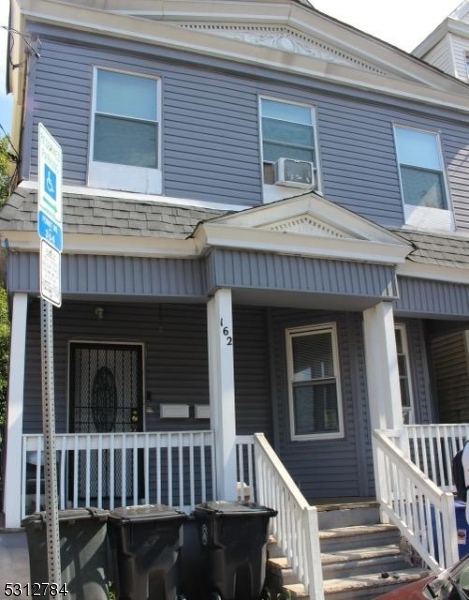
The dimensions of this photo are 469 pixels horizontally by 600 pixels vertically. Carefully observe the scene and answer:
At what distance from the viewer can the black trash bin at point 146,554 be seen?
16.8ft

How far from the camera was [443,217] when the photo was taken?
385 inches

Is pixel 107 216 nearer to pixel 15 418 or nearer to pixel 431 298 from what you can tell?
pixel 15 418

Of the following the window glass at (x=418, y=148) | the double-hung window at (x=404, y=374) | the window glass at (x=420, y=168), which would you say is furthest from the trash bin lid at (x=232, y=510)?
the window glass at (x=418, y=148)

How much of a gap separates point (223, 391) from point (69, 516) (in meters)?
2.28

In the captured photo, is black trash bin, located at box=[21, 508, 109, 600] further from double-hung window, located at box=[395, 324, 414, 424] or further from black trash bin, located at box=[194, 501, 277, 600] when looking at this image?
double-hung window, located at box=[395, 324, 414, 424]

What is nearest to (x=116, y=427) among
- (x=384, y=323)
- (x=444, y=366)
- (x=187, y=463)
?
(x=187, y=463)

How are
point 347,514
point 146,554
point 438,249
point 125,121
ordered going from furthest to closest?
point 438,249 → point 125,121 → point 347,514 → point 146,554

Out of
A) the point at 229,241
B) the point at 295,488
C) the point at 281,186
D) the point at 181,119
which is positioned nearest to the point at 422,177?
the point at 281,186

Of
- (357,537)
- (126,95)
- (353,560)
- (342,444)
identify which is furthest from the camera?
(342,444)

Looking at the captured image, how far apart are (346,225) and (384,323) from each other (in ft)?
4.27

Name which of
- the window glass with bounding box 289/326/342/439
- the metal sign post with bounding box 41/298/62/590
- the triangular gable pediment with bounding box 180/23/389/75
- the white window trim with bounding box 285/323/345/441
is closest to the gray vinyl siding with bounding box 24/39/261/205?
the triangular gable pediment with bounding box 180/23/389/75

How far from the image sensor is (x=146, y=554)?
17.0 ft

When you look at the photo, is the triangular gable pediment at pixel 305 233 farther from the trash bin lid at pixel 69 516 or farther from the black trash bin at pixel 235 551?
the trash bin lid at pixel 69 516

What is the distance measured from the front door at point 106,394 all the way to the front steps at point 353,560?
2.87 m
